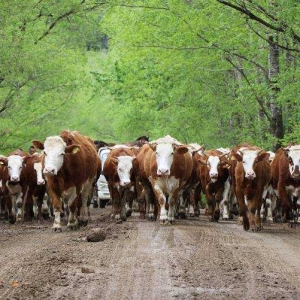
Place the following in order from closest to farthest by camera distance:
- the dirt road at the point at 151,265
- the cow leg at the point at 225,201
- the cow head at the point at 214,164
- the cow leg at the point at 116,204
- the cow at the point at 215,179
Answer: the dirt road at the point at 151,265 → the cow leg at the point at 116,204 → the cow head at the point at 214,164 → the cow at the point at 215,179 → the cow leg at the point at 225,201

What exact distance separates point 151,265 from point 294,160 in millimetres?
10290

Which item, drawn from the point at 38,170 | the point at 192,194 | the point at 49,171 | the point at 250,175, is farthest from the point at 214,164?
the point at 49,171

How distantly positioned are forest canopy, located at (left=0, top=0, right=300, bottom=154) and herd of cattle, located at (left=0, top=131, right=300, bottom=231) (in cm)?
311

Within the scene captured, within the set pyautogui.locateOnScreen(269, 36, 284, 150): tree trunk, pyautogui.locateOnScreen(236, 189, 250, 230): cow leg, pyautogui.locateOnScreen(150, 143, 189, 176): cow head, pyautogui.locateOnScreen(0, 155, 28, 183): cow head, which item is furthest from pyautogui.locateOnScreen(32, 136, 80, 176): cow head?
pyautogui.locateOnScreen(269, 36, 284, 150): tree trunk

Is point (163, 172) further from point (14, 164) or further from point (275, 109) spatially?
point (275, 109)

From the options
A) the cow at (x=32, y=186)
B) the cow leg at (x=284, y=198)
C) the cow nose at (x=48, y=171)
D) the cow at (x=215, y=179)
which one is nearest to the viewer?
the cow nose at (x=48, y=171)

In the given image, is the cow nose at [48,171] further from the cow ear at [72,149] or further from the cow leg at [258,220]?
the cow leg at [258,220]

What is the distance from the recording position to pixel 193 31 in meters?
31.5

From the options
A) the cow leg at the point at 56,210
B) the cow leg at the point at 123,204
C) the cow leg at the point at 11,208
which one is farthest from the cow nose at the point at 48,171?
the cow leg at the point at 11,208

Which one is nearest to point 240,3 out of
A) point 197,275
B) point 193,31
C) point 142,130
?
point 193,31

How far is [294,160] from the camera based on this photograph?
22.5m

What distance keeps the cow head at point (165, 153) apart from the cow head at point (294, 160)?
2428 millimetres

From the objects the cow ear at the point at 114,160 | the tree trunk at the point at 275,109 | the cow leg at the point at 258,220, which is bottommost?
the cow leg at the point at 258,220

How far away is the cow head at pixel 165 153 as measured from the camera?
21.9 metres
